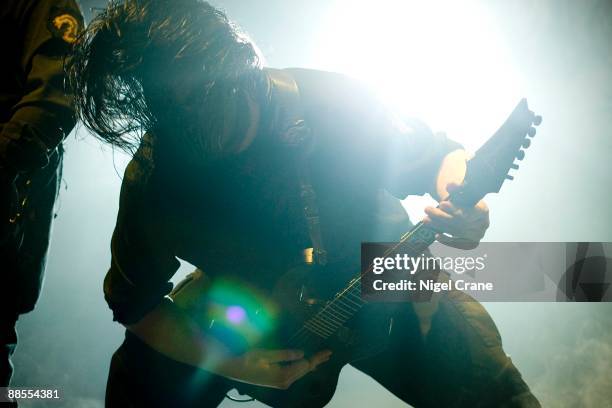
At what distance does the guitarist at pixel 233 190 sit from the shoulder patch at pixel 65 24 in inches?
32.6

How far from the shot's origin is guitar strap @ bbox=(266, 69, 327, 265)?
1677 millimetres

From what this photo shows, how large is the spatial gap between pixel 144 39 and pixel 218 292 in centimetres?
132

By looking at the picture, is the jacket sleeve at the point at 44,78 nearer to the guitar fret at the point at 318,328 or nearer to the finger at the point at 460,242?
the guitar fret at the point at 318,328

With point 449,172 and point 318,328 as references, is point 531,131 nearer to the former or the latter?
point 449,172

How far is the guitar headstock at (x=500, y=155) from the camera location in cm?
129

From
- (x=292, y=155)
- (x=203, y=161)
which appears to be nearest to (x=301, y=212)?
(x=292, y=155)

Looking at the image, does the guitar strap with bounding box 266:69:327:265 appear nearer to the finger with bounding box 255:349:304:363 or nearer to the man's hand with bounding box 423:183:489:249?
the finger with bounding box 255:349:304:363

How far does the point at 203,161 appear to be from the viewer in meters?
1.76

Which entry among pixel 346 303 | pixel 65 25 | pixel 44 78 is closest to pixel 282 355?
pixel 346 303

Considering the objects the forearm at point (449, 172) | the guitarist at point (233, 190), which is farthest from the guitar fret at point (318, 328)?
the forearm at point (449, 172)

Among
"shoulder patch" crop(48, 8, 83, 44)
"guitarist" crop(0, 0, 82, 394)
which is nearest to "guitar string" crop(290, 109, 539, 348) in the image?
"guitarist" crop(0, 0, 82, 394)

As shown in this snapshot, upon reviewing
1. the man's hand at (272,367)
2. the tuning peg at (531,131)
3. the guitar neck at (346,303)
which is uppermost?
the tuning peg at (531,131)

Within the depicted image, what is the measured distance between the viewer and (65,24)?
2.37 metres

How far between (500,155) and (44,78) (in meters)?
2.57
